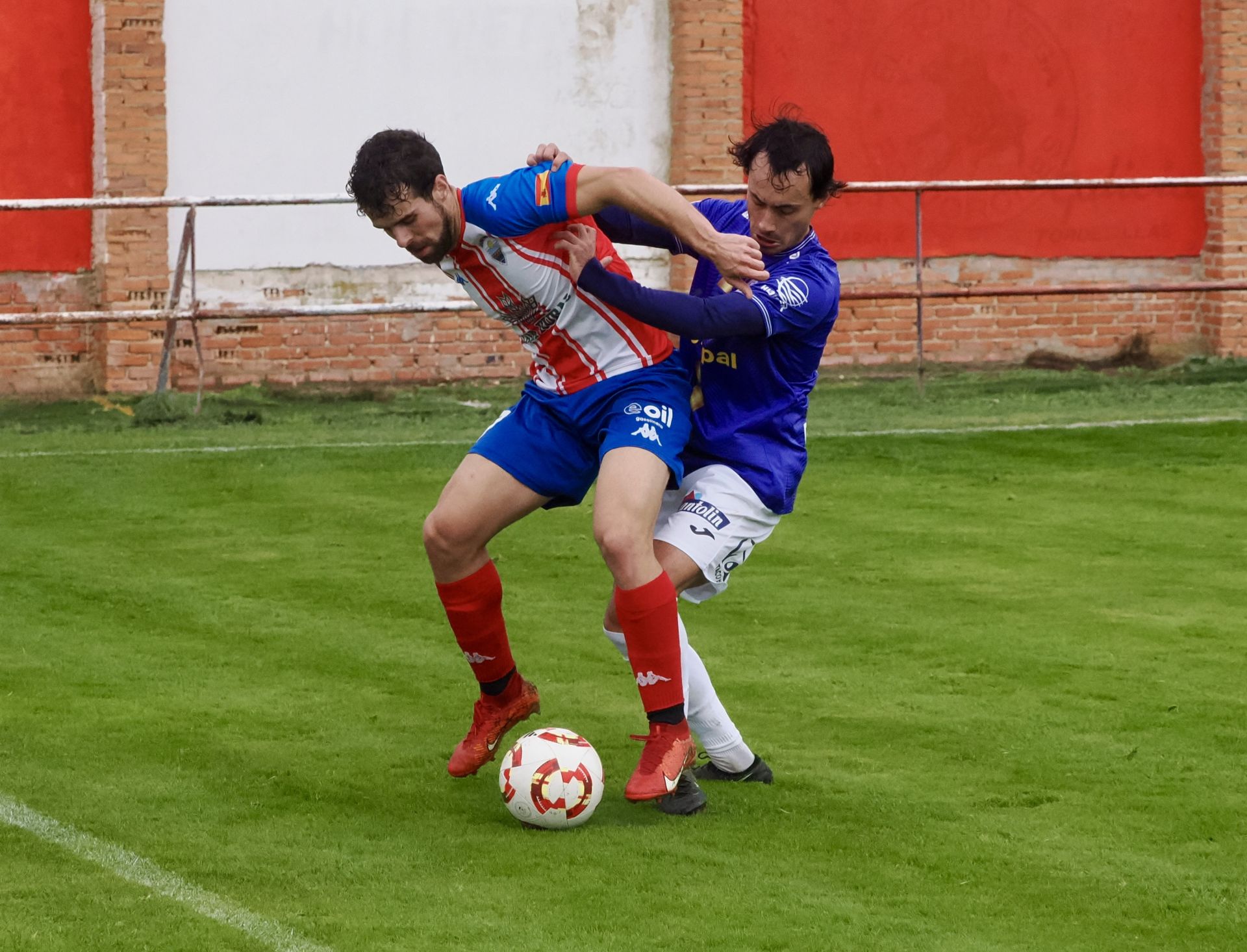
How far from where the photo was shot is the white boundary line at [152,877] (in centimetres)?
401

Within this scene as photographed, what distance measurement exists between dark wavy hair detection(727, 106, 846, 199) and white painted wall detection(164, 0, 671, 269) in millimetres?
10422

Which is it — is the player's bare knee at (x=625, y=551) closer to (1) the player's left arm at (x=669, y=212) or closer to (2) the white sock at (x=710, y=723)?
(2) the white sock at (x=710, y=723)

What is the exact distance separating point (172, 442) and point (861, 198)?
7314 millimetres

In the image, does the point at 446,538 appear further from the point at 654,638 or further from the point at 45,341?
the point at 45,341

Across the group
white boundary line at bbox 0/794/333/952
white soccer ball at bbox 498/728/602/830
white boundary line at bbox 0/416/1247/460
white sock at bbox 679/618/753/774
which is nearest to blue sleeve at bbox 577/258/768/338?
white sock at bbox 679/618/753/774

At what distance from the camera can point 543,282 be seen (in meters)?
5.21

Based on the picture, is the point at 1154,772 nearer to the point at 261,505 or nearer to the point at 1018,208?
the point at 261,505

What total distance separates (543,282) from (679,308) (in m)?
0.43

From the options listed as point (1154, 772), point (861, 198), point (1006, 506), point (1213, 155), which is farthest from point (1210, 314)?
point (1154, 772)

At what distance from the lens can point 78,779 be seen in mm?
5246

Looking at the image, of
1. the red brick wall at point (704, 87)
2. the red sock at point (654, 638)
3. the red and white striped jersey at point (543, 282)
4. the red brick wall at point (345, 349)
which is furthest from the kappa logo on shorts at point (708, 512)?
the red brick wall at point (704, 87)

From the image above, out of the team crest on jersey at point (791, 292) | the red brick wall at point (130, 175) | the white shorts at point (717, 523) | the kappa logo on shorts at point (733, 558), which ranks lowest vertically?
the kappa logo on shorts at point (733, 558)

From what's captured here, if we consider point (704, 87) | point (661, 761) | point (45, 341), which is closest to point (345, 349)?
point (45, 341)

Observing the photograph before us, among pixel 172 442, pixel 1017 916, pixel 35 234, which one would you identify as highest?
pixel 35 234
